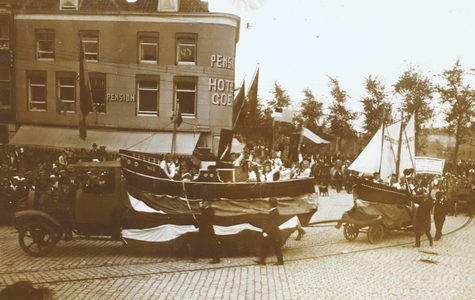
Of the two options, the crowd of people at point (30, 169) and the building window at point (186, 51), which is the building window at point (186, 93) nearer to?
the building window at point (186, 51)

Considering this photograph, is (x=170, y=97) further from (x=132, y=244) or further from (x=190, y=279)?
(x=190, y=279)

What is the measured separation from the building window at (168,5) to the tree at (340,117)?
19.2 feet

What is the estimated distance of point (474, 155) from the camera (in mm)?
20453

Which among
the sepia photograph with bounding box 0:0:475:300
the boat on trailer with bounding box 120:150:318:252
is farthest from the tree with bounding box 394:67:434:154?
the boat on trailer with bounding box 120:150:318:252

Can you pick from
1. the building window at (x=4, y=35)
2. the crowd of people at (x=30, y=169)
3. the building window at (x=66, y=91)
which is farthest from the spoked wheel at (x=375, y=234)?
the building window at (x=4, y=35)

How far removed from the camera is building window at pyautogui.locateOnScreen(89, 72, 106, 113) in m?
12.5

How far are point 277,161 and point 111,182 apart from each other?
5.71 m

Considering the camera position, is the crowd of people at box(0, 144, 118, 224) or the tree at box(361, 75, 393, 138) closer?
the crowd of people at box(0, 144, 118, 224)

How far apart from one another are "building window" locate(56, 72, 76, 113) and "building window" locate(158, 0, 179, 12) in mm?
3179

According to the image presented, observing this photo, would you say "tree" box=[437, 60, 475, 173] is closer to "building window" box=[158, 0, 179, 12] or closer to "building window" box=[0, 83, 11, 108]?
"building window" box=[158, 0, 179, 12]

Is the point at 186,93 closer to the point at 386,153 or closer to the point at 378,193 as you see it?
the point at 378,193

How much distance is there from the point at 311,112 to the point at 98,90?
7208 mm

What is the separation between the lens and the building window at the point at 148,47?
12734 mm

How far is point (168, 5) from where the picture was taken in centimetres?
1300
